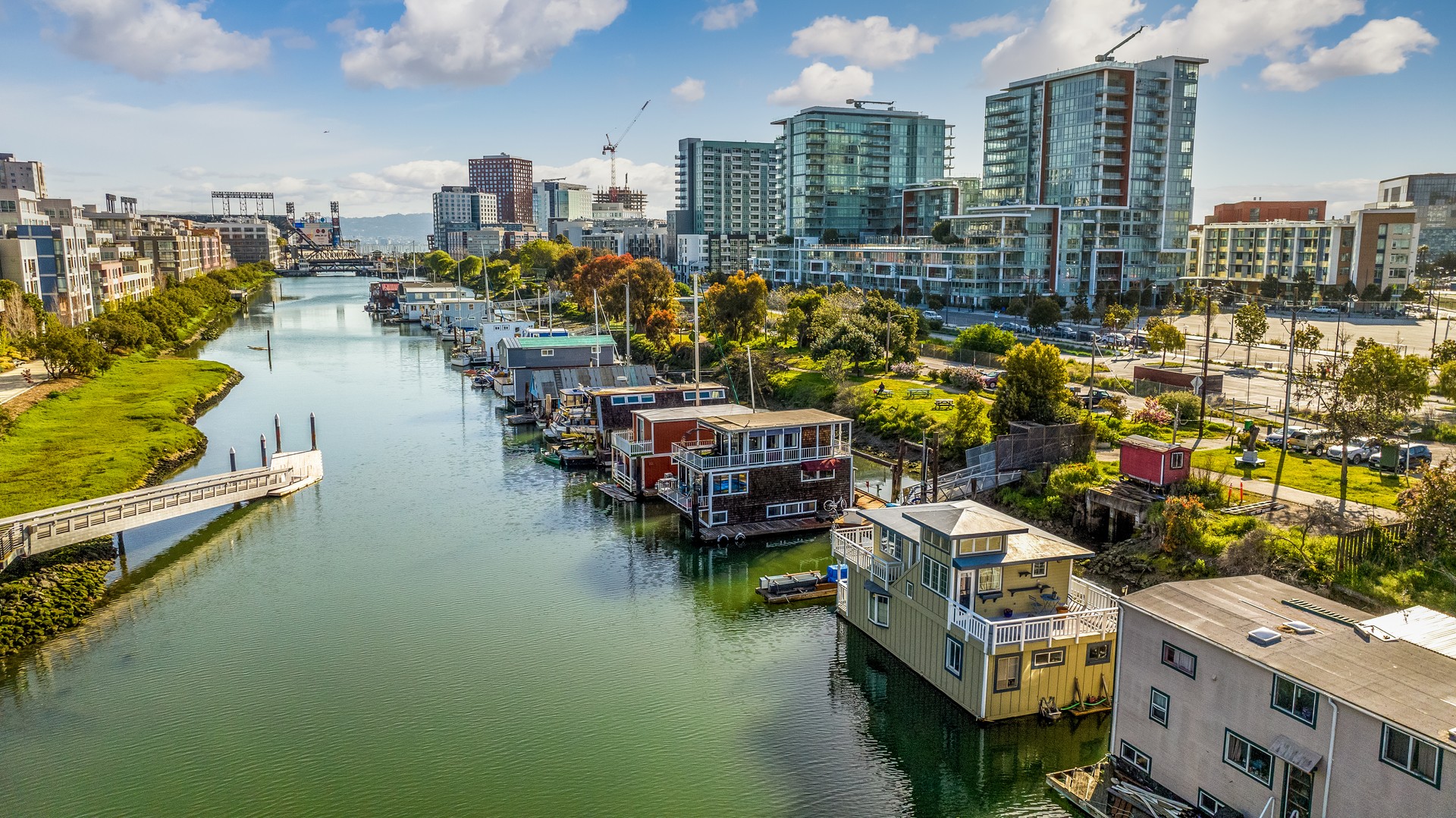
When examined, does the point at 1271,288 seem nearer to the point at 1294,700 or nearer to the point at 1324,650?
the point at 1324,650

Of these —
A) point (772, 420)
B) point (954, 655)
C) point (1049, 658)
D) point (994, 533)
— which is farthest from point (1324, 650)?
point (772, 420)

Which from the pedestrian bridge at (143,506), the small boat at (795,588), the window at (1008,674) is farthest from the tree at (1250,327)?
the pedestrian bridge at (143,506)

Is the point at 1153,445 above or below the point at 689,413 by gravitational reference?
above

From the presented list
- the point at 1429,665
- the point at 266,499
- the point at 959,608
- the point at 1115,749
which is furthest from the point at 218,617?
the point at 1429,665

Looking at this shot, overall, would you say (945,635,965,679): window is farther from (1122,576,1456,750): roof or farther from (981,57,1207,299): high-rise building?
(981,57,1207,299): high-rise building

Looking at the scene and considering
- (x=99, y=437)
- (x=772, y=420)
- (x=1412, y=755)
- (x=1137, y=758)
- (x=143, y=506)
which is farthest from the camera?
(x=99, y=437)

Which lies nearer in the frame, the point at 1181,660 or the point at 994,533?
the point at 1181,660

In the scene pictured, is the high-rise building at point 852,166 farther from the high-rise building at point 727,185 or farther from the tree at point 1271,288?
the tree at point 1271,288
